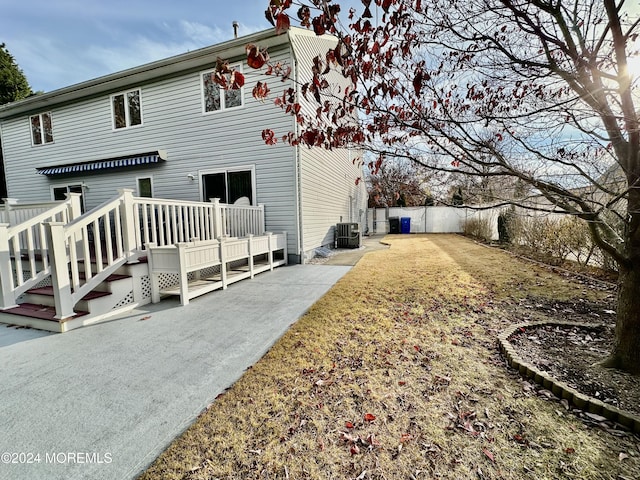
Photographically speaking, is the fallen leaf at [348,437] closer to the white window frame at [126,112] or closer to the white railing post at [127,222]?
the white railing post at [127,222]

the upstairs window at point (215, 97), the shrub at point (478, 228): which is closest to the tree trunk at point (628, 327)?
the upstairs window at point (215, 97)

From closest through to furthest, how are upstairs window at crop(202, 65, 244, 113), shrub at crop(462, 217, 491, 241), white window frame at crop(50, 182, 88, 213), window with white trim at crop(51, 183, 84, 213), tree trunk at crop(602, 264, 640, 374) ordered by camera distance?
tree trunk at crop(602, 264, 640, 374)
upstairs window at crop(202, 65, 244, 113)
white window frame at crop(50, 182, 88, 213)
window with white trim at crop(51, 183, 84, 213)
shrub at crop(462, 217, 491, 241)

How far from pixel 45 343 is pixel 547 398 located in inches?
209

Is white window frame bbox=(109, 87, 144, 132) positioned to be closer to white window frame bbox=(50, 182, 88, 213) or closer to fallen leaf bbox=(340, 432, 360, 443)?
white window frame bbox=(50, 182, 88, 213)

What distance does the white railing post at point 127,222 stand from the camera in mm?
4715

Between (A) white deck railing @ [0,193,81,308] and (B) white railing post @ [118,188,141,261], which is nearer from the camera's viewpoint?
(A) white deck railing @ [0,193,81,308]

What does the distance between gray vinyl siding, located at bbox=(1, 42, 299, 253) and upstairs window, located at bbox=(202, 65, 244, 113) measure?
0.69ft

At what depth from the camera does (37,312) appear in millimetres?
4152

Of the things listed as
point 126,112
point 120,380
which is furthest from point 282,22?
point 126,112

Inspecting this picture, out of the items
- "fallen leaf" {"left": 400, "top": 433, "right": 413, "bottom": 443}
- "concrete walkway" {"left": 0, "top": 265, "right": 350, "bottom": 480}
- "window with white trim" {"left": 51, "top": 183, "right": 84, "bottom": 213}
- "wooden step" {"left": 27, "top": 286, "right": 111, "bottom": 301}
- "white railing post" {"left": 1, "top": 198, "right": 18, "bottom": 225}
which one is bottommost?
"fallen leaf" {"left": 400, "top": 433, "right": 413, "bottom": 443}

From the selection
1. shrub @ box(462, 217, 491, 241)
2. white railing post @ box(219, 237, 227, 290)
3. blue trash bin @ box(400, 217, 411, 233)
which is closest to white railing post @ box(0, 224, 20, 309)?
white railing post @ box(219, 237, 227, 290)

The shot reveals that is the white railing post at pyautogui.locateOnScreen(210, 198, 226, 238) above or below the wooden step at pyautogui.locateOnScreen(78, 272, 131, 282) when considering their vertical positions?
above

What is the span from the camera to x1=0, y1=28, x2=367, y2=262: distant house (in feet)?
26.6

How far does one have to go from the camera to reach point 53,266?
3.81 metres
